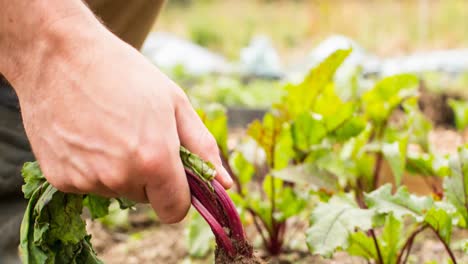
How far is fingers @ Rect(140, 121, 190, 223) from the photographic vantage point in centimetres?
A: 109

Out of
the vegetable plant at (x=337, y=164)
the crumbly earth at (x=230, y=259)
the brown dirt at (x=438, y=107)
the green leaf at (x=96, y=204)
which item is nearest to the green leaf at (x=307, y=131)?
the vegetable plant at (x=337, y=164)

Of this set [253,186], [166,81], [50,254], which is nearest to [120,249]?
[253,186]

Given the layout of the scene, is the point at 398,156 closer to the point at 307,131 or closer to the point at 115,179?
the point at 307,131

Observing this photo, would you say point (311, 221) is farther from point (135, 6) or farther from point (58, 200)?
point (135, 6)

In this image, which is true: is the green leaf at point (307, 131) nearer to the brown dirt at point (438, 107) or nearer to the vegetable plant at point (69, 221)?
the vegetable plant at point (69, 221)

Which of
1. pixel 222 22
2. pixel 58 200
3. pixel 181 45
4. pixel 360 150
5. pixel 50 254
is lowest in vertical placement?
pixel 222 22

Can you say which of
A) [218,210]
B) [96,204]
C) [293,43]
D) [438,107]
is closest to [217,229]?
[218,210]

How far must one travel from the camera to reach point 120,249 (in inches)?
105

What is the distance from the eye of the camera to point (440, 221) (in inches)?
68.3

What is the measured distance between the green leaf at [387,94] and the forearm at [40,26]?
4.89ft

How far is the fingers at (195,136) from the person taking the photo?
3.93ft

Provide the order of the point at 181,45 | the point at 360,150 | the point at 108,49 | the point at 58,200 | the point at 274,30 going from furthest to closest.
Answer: the point at 274,30, the point at 181,45, the point at 360,150, the point at 58,200, the point at 108,49

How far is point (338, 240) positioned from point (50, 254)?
2.22 feet

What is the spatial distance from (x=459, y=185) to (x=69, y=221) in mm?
992
